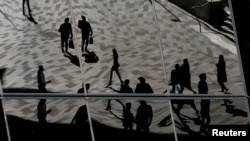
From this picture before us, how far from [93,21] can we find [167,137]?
2.21 m

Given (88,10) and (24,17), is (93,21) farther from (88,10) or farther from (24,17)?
(24,17)

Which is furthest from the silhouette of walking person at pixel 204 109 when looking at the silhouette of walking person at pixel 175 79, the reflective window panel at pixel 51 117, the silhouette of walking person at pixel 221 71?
the reflective window panel at pixel 51 117

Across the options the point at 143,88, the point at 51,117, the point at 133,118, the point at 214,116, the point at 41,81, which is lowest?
the point at 214,116

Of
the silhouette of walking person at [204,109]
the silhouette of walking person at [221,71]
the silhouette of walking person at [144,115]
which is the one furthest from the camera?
the silhouette of walking person at [144,115]

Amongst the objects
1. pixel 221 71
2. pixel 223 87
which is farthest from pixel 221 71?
pixel 223 87

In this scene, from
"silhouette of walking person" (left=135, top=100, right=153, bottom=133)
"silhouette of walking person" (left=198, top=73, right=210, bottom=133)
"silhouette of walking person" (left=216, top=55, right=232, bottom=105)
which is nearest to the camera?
"silhouette of walking person" (left=216, top=55, right=232, bottom=105)

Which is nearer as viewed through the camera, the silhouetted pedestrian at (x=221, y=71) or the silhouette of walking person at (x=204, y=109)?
the silhouetted pedestrian at (x=221, y=71)

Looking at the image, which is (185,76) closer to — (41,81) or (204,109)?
(204,109)

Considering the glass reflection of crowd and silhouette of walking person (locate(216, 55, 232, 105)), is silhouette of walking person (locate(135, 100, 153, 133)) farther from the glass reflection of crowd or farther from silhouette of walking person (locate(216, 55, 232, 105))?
silhouette of walking person (locate(216, 55, 232, 105))

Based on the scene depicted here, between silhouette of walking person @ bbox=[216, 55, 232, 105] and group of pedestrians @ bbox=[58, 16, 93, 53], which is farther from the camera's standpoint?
group of pedestrians @ bbox=[58, 16, 93, 53]
